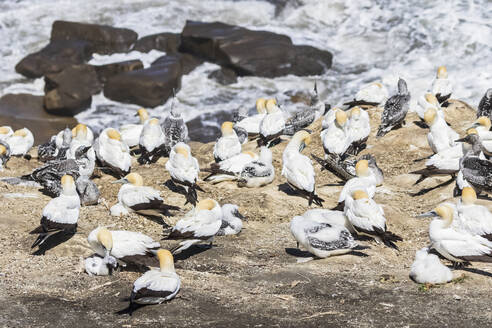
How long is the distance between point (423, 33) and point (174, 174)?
61.3 ft

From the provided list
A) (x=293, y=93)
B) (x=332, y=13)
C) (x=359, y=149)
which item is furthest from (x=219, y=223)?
(x=332, y=13)

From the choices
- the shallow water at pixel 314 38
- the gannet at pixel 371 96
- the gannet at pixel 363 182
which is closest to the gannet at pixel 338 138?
the gannet at pixel 363 182

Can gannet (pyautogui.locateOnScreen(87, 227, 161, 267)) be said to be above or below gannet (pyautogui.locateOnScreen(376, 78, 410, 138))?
above

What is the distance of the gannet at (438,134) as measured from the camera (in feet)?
39.3

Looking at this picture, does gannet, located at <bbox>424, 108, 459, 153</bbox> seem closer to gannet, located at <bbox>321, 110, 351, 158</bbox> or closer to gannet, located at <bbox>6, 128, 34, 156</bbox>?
gannet, located at <bbox>321, 110, 351, 158</bbox>

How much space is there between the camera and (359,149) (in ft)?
44.2

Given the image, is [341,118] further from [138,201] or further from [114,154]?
[138,201]

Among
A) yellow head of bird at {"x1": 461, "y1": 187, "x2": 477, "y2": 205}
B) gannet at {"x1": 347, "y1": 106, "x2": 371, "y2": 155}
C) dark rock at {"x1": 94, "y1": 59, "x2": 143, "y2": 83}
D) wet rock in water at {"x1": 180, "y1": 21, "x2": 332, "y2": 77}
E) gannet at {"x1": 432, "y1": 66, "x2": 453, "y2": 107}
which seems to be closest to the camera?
yellow head of bird at {"x1": 461, "y1": 187, "x2": 477, "y2": 205}

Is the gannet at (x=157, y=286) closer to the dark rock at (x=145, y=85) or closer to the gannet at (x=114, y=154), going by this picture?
the gannet at (x=114, y=154)

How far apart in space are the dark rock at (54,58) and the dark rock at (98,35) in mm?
613

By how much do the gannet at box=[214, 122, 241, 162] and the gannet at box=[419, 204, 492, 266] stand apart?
4.85m

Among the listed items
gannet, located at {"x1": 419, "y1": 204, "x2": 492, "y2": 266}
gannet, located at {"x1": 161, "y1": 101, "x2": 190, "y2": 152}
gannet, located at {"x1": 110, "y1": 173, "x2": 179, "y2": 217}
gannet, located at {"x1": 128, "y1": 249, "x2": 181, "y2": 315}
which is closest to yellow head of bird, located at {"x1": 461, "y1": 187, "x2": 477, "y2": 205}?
gannet, located at {"x1": 419, "y1": 204, "x2": 492, "y2": 266}

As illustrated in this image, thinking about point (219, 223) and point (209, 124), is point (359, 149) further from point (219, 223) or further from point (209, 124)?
point (209, 124)

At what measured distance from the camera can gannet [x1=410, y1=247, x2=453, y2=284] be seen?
7.34 metres
